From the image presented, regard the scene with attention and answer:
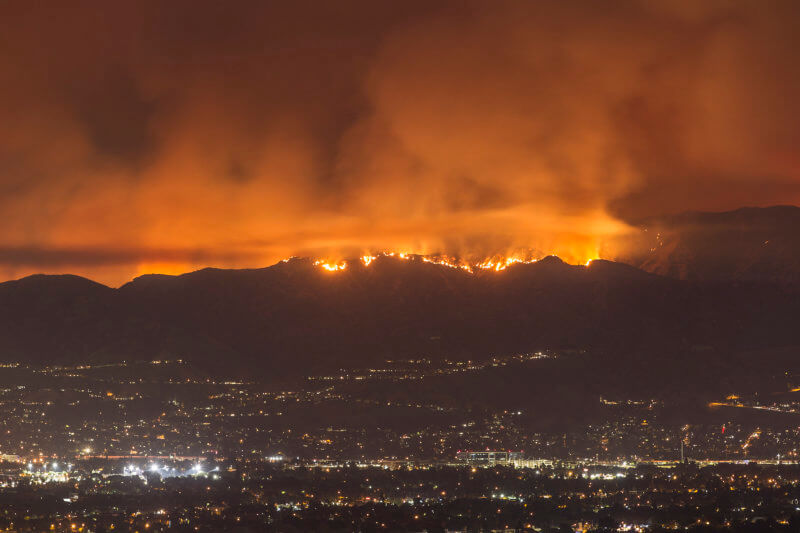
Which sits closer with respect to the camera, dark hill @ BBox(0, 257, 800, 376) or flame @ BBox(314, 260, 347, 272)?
dark hill @ BBox(0, 257, 800, 376)

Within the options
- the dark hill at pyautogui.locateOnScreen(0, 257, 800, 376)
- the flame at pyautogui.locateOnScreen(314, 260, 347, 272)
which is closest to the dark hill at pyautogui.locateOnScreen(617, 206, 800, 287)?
the dark hill at pyautogui.locateOnScreen(0, 257, 800, 376)

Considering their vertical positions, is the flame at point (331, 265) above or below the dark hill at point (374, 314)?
above

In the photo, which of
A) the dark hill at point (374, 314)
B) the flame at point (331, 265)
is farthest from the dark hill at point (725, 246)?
the flame at point (331, 265)

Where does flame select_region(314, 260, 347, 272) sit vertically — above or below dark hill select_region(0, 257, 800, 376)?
above

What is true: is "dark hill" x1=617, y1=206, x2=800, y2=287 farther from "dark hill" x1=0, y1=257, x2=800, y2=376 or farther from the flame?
the flame

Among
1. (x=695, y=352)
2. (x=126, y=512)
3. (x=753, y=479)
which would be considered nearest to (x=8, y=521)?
(x=126, y=512)

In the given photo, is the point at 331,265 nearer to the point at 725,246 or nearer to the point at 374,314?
the point at 374,314

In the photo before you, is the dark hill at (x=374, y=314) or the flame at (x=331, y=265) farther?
the flame at (x=331, y=265)

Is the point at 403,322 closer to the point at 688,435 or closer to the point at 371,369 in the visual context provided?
the point at 371,369

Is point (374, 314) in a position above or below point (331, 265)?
below

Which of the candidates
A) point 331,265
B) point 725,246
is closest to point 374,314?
point 331,265

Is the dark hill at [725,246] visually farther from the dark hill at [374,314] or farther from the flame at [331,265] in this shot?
the flame at [331,265]
